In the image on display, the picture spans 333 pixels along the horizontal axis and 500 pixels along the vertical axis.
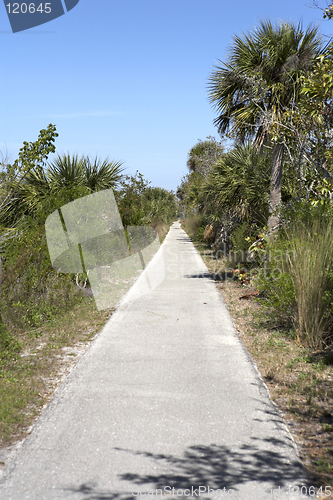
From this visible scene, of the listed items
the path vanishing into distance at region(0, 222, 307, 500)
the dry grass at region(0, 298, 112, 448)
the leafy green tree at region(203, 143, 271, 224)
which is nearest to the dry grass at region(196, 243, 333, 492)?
the path vanishing into distance at region(0, 222, 307, 500)

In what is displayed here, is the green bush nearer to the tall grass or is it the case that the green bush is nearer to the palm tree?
the tall grass

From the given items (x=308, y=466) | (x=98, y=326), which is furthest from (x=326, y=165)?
(x=308, y=466)

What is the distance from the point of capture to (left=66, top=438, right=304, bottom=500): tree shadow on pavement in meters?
2.76

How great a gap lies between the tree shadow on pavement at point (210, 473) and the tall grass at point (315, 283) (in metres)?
2.72

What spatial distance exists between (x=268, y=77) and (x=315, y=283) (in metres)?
6.14

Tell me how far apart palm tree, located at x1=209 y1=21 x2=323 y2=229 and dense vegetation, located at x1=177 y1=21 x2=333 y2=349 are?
23mm

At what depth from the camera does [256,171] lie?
1226cm

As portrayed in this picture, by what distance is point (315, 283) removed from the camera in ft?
18.7

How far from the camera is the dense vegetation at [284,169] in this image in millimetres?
5824

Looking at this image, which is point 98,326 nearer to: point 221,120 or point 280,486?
point 280,486

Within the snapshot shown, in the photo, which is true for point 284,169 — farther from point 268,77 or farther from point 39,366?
point 39,366

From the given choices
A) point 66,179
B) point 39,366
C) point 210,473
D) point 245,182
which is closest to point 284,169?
point 245,182

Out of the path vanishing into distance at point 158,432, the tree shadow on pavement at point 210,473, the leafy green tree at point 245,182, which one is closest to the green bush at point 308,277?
the path vanishing into distance at point 158,432

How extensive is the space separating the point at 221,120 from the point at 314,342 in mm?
7605
